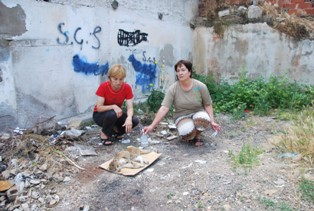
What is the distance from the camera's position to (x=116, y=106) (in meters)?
3.78

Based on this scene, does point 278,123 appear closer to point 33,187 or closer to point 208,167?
point 208,167

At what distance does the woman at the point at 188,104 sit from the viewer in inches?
147

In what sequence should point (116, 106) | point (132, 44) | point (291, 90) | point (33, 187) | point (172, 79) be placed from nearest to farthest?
1. point (33, 187)
2. point (116, 106)
3. point (132, 44)
4. point (291, 90)
5. point (172, 79)

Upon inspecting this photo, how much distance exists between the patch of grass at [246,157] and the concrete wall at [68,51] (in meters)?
2.53

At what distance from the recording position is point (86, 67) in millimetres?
4637

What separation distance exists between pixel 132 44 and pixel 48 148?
276cm

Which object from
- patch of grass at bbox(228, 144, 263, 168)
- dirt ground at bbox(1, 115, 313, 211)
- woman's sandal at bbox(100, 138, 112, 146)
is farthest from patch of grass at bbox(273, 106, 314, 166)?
woman's sandal at bbox(100, 138, 112, 146)

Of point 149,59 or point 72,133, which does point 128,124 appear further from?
point 149,59

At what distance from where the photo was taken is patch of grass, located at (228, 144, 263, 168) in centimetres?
320

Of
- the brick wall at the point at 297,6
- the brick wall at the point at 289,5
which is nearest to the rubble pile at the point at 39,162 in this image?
the brick wall at the point at 289,5

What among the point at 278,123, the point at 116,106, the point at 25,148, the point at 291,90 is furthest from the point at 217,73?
the point at 25,148

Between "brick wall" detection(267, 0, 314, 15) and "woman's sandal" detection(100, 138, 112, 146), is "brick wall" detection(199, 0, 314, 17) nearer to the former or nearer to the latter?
"brick wall" detection(267, 0, 314, 15)

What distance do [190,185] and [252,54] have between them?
483 cm

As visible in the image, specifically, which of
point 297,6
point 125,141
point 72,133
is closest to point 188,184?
point 125,141
